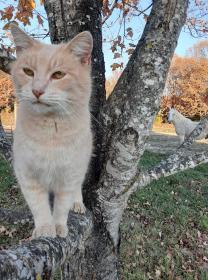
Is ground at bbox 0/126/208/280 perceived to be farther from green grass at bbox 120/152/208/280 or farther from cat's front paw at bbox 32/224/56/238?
cat's front paw at bbox 32/224/56/238

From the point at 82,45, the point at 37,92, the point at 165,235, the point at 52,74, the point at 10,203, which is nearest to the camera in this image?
the point at 37,92

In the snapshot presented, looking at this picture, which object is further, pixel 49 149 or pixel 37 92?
pixel 49 149

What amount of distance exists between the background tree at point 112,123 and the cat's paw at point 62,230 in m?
0.05

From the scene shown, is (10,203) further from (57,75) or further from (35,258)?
(35,258)

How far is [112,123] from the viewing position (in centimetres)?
320

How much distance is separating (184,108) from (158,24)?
107ft

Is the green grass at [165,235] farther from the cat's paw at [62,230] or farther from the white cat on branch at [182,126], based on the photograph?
the white cat on branch at [182,126]

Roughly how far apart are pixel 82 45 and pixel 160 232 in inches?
174

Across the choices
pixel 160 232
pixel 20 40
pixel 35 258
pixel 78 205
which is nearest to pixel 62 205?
pixel 78 205

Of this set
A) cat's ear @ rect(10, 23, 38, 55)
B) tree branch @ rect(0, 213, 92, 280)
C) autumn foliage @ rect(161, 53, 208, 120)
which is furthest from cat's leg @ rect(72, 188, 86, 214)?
autumn foliage @ rect(161, 53, 208, 120)

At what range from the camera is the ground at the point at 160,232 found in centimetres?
527

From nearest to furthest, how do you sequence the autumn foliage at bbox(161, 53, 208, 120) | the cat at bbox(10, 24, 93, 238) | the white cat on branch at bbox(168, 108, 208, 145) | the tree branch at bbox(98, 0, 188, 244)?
the cat at bbox(10, 24, 93, 238) → the tree branch at bbox(98, 0, 188, 244) → the white cat on branch at bbox(168, 108, 208, 145) → the autumn foliage at bbox(161, 53, 208, 120)

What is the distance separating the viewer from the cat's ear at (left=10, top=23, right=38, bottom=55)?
106 inches

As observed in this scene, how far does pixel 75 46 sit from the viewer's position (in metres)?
2.67
